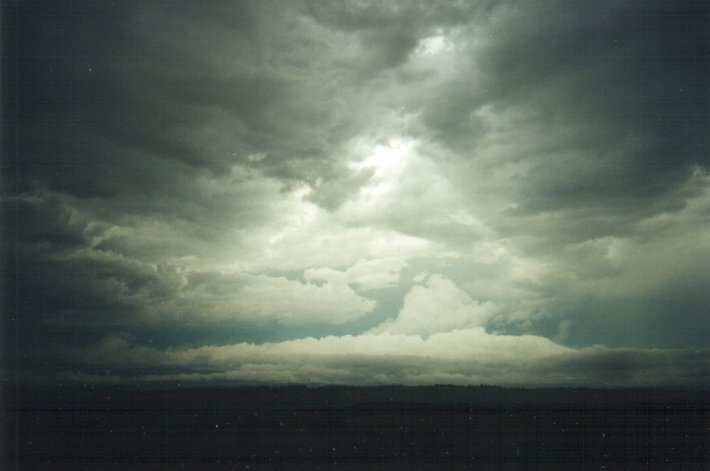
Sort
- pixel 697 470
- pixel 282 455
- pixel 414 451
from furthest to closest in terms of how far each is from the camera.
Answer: pixel 414 451 < pixel 282 455 < pixel 697 470

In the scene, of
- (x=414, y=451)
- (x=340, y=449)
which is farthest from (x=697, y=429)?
(x=340, y=449)

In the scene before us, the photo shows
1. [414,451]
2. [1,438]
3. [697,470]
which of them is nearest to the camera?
[1,438]

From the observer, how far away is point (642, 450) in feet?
166

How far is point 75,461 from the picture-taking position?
36.6 meters

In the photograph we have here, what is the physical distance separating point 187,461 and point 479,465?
74.0ft

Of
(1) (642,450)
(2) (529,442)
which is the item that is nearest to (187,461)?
(2) (529,442)

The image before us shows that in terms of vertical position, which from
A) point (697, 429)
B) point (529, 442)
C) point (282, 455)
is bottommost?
point (697, 429)

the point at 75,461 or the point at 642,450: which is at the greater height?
the point at 75,461

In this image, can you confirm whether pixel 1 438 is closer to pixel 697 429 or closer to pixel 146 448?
pixel 146 448

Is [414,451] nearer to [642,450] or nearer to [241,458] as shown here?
[241,458]

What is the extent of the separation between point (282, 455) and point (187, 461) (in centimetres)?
783

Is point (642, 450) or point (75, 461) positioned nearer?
point (75, 461)

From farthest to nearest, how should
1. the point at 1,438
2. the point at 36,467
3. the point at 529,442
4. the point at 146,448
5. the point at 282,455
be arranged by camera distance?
the point at 529,442
the point at 146,448
the point at 282,455
the point at 36,467
the point at 1,438

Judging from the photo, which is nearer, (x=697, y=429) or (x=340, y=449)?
(x=340, y=449)
